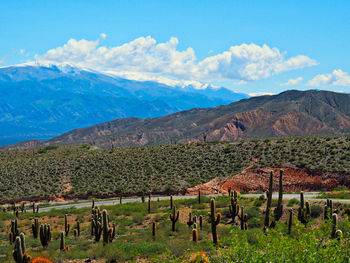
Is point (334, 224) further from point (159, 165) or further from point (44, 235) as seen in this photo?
point (159, 165)

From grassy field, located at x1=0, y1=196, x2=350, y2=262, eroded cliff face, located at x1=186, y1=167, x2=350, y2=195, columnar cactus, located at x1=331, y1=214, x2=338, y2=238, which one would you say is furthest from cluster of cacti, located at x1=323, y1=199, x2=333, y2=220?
eroded cliff face, located at x1=186, y1=167, x2=350, y2=195

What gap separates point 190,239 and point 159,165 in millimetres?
39969

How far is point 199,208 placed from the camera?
31.8 metres

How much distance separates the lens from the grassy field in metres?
10.6

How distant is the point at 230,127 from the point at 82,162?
133 meters

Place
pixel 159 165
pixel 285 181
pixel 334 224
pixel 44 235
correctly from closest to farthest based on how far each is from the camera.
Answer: pixel 334 224
pixel 44 235
pixel 285 181
pixel 159 165

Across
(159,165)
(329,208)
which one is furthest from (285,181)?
(329,208)

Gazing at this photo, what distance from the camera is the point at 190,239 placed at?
20281 mm

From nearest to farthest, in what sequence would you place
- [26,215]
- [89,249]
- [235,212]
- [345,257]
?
[345,257] < [89,249] < [235,212] < [26,215]

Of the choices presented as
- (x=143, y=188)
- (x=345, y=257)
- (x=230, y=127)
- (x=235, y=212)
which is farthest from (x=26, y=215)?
(x=230, y=127)

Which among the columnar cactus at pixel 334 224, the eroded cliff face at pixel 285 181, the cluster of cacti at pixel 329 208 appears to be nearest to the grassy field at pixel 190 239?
the columnar cactus at pixel 334 224

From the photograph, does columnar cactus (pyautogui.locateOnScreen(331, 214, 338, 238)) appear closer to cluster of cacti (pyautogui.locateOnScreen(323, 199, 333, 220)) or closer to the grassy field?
the grassy field

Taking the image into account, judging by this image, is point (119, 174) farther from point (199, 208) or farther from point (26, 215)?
point (199, 208)

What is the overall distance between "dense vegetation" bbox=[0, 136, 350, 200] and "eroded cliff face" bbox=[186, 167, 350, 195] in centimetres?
135
